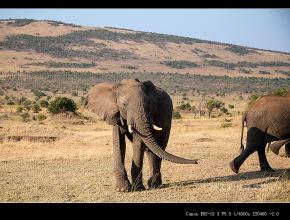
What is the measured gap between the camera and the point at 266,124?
13.2 metres

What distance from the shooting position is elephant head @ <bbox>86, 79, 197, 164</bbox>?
1079cm

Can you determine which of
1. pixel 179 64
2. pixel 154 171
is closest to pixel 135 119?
pixel 154 171

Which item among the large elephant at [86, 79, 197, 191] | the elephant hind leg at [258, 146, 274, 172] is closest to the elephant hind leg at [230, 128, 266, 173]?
the elephant hind leg at [258, 146, 274, 172]

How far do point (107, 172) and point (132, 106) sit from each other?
162 inches

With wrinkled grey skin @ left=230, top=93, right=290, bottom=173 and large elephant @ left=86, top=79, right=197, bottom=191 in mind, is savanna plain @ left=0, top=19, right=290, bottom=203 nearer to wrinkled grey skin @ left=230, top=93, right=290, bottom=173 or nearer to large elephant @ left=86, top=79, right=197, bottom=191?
large elephant @ left=86, top=79, right=197, bottom=191

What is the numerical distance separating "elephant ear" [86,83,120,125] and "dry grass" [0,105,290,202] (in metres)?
1.64

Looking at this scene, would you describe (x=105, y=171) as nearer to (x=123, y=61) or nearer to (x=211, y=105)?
(x=211, y=105)

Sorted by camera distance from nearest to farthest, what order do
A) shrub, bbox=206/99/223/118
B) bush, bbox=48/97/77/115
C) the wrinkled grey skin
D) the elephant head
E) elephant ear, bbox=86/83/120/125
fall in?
the elephant head, elephant ear, bbox=86/83/120/125, the wrinkled grey skin, bush, bbox=48/97/77/115, shrub, bbox=206/99/223/118

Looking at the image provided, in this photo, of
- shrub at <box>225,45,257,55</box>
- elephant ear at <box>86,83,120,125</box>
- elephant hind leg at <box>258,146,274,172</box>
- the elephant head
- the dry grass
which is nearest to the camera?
the dry grass

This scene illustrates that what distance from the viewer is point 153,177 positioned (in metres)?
11.8

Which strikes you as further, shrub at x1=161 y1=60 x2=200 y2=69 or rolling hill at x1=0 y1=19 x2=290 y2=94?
shrub at x1=161 y1=60 x2=200 y2=69

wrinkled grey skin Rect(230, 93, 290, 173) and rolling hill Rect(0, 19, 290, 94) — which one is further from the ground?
wrinkled grey skin Rect(230, 93, 290, 173)
